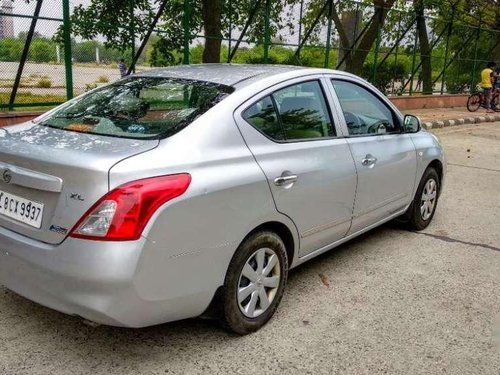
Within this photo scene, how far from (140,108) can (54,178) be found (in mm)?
872

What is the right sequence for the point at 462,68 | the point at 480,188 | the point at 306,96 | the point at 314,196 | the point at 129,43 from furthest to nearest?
the point at 462,68 < the point at 129,43 < the point at 480,188 < the point at 306,96 < the point at 314,196

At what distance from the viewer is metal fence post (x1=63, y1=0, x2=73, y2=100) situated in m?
8.24

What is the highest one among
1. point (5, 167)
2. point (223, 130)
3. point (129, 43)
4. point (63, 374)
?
point (129, 43)

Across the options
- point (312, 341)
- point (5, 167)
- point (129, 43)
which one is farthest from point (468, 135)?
point (5, 167)

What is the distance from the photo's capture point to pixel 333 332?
124 inches

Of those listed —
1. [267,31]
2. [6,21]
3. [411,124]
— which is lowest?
[411,124]

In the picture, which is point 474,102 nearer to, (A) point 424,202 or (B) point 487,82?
(B) point 487,82

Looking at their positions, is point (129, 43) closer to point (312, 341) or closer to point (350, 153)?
point (350, 153)

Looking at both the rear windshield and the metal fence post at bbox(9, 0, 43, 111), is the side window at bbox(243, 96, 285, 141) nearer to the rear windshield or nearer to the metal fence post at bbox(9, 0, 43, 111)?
the rear windshield

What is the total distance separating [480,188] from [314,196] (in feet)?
15.5

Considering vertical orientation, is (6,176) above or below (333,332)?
above

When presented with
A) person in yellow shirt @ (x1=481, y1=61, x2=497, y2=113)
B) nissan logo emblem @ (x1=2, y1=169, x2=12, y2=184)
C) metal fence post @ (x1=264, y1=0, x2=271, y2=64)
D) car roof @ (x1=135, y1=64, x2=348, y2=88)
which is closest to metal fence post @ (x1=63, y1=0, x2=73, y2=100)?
metal fence post @ (x1=264, y1=0, x2=271, y2=64)

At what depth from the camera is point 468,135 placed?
13219mm

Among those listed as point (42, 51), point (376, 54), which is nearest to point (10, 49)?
point (42, 51)
